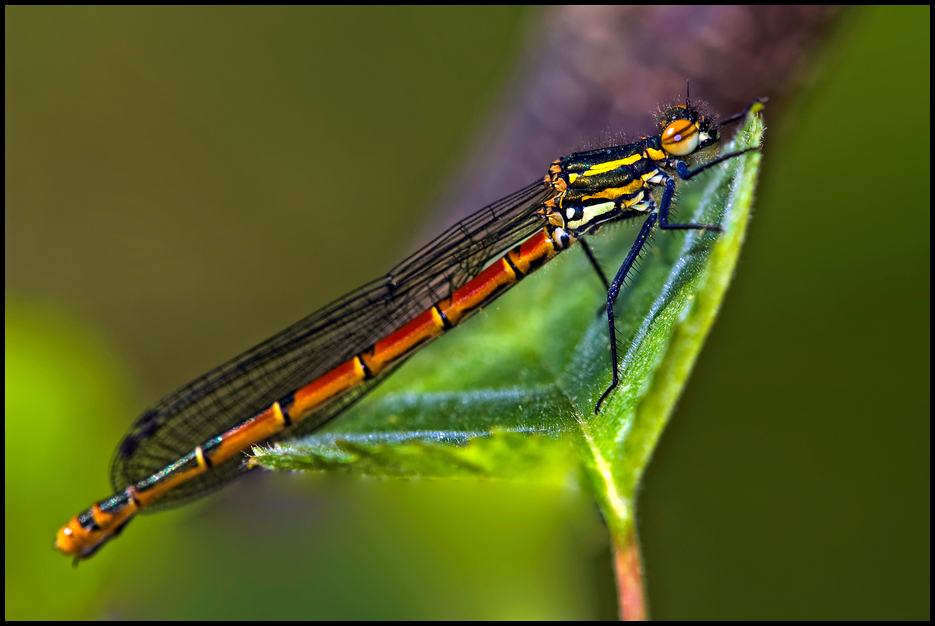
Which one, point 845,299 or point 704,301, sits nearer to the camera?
point 704,301

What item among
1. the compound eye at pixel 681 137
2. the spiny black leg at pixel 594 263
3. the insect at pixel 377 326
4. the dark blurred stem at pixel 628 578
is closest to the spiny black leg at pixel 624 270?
the insect at pixel 377 326

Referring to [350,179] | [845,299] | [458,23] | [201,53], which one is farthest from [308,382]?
[201,53]

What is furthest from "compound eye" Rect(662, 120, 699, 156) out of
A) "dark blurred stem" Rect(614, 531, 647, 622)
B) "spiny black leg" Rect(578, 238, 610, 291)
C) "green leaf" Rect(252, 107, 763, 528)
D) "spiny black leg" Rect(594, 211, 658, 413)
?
"dark blurred stem" Rect(614, 531, 647, 622)

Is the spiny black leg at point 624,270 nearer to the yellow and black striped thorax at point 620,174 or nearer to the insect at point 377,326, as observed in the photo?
the insect at point 377,326

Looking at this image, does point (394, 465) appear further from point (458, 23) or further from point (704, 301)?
point (458, 23)

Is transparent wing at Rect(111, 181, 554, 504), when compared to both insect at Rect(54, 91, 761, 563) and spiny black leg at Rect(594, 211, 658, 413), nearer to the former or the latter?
insect at Rect(54, 91, 761, 563)

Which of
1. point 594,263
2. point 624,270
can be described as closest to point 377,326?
point 594,263
